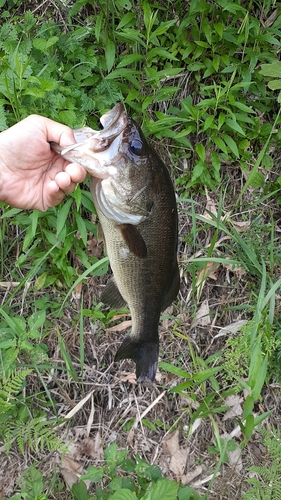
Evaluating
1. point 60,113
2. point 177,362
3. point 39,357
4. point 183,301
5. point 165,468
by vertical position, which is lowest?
point 165,468

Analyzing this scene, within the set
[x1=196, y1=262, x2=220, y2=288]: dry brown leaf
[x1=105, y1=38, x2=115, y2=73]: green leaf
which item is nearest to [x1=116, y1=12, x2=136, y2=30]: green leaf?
[x1=105, y1=38, x2=115, y2=73]: green leaf

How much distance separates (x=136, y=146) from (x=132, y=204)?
11.1 inches

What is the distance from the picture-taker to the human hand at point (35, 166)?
7.23ft

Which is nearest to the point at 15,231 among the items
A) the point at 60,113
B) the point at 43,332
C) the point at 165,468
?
the point at 43,332

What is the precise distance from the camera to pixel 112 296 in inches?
106

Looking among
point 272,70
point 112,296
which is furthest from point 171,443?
point 272,70

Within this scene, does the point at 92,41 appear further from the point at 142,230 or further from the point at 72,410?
the point at 72,410

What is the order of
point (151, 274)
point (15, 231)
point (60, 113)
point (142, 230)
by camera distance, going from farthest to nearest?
1. point (15, 231)
2. point (60, 113)
3. point (151, 274)
4. point (142, 230)

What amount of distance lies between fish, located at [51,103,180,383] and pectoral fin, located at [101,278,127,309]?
8cm

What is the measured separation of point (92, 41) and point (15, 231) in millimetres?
1572

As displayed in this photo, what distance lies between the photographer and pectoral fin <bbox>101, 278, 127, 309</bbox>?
2658mm

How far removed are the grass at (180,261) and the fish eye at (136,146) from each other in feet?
2.74

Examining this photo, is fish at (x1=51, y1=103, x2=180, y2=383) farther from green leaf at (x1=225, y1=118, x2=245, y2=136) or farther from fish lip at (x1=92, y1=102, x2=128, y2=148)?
green leaf at (x1=225, y1=118, x2=245, y2=136)

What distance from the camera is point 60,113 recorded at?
2850mm
